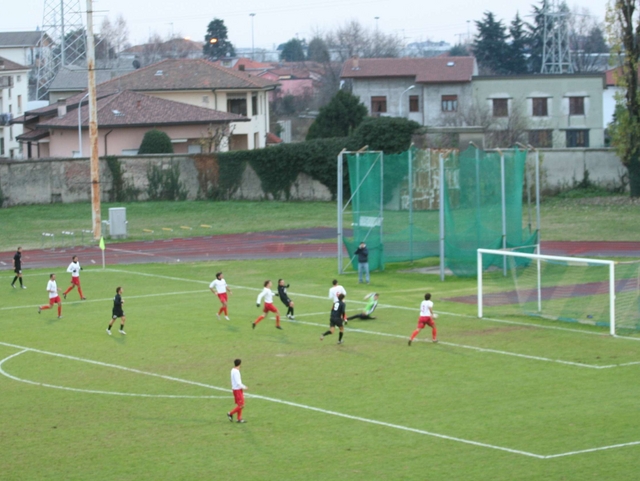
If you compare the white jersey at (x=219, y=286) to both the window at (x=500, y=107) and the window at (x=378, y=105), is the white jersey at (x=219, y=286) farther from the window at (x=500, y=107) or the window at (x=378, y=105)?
the window at (x=378, y=105)

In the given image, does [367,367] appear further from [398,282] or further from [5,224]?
[5,224]

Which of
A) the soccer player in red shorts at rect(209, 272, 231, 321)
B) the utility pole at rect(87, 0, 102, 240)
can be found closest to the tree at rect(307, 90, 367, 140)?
the utility pole at rect(87, 0, 102, 240)

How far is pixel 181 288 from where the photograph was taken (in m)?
35.6

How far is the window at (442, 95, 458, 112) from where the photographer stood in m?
84.5

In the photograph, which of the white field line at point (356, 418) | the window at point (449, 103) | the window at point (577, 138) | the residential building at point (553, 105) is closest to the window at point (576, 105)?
the residential building at point (553, 105)

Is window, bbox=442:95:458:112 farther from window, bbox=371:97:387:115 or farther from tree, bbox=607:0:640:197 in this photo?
tree, bbox=607:0:640:197

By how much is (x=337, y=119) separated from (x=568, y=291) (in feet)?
153

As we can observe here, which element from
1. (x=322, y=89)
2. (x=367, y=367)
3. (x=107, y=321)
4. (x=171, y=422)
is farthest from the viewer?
(x=322, y=89)

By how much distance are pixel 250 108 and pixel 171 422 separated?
64940 millimetres

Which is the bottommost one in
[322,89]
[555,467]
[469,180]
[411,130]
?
[555,467]

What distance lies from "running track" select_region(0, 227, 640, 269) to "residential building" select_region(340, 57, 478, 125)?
37.3 meters

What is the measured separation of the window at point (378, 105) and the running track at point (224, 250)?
39272 mm

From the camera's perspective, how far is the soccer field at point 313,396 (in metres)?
15.5

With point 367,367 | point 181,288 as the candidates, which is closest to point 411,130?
point 181,288
